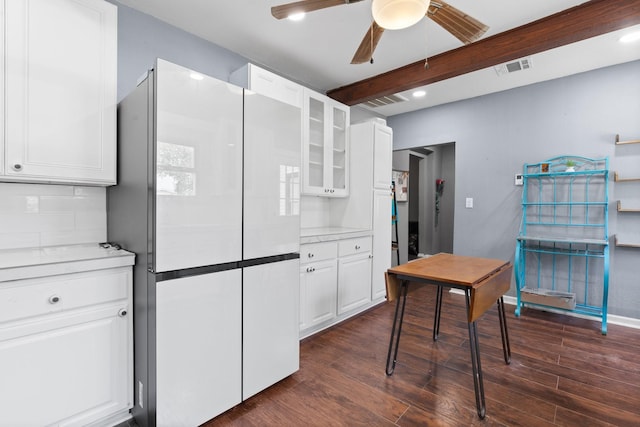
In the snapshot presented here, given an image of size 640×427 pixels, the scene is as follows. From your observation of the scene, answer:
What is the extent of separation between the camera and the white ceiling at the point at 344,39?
7.14ft

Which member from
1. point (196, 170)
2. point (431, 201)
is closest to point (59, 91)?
point (196, 170)

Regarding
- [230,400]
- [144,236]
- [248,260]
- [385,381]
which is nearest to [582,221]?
[385,381]

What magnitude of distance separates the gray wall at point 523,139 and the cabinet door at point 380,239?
1.15 m

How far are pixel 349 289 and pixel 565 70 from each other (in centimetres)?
325

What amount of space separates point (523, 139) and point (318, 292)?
308cm

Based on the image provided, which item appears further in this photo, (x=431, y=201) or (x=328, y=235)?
(x=431, y=201)

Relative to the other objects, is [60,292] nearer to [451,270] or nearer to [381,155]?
[451,270]

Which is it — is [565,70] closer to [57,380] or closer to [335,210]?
[335,210]

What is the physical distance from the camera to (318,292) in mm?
2754

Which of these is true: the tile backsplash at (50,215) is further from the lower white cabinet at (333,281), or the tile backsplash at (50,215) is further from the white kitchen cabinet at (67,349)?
the lower white cabinet at (333,281)

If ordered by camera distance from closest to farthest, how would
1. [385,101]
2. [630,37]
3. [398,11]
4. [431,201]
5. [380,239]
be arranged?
1. [398,11]
2. [630,37]
3. [380,239]
4. [385,101]
5. [431,201]

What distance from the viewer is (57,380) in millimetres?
1421

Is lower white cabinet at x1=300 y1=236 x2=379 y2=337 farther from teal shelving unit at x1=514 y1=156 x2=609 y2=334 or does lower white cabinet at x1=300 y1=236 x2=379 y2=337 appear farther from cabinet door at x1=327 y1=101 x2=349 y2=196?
teal shelving unit at x1=514 y1=156 x2=609 y2=334

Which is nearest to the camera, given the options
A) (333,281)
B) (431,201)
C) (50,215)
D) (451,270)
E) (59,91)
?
(59,91)
